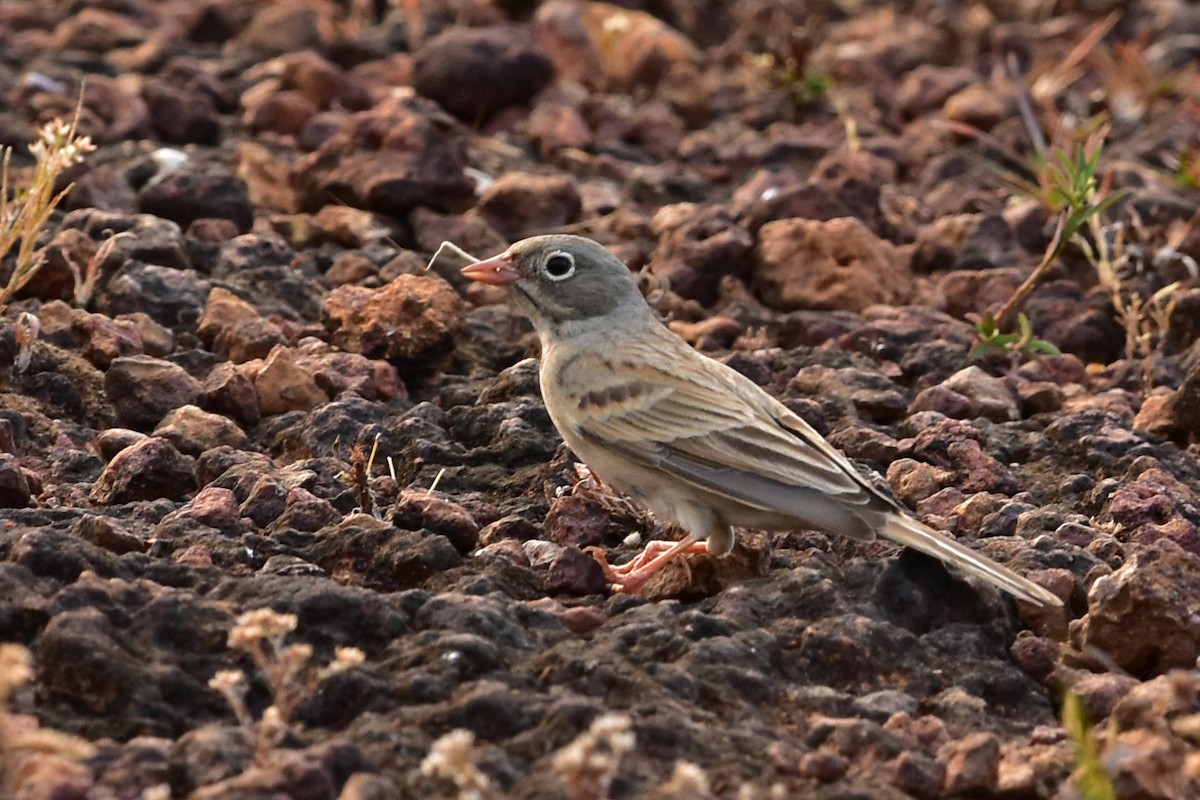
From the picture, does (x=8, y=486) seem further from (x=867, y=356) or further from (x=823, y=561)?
(x=867, y=356)

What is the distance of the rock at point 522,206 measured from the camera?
920 cm

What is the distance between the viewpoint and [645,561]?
6094mm

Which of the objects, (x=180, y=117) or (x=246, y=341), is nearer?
(x=246, y=341)

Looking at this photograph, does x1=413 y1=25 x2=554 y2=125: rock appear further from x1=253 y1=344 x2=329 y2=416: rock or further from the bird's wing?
the bird's wing

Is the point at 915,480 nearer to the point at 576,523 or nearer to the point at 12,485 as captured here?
the point at 576,523

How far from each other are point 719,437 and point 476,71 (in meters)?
5.06

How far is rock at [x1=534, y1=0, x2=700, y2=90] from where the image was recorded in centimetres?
1168

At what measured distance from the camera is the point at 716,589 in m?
5.87

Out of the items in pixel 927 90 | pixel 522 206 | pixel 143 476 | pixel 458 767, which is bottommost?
pixel 927 90

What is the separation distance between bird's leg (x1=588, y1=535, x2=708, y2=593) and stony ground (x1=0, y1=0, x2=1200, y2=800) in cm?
7

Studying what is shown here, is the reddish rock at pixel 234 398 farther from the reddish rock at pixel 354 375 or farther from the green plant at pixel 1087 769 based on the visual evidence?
the green plant at pixel 1087 769

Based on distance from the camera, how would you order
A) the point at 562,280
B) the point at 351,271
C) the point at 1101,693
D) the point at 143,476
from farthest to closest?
the point at 351,271
the point at 562,280
the point at 143,476
the point at 1101,693

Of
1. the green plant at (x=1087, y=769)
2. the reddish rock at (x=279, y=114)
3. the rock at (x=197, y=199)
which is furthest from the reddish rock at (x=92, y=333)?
the green plant at (x=1087, y=769)

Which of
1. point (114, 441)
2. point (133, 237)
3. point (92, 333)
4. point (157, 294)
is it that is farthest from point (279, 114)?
point (114, 441)
